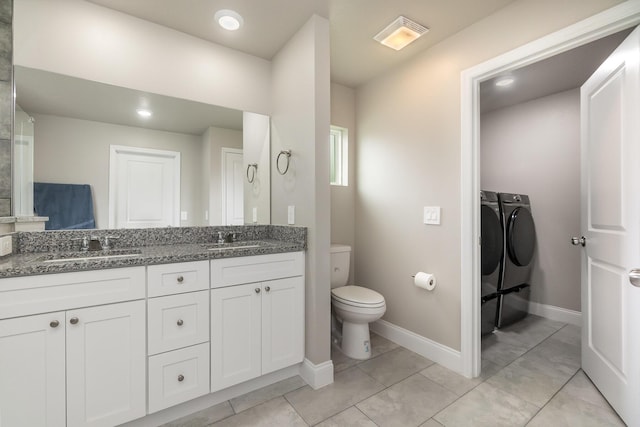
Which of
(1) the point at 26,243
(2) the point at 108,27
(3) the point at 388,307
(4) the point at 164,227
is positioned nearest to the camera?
(1) the point at 26,243

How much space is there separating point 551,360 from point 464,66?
2.31 meters

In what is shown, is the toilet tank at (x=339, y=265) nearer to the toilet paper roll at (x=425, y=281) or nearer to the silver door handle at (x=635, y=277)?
the toilet paper roll at (x=425, y=281)

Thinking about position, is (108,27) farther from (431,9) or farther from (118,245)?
(431,9)

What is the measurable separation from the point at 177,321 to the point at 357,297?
1.28 meters

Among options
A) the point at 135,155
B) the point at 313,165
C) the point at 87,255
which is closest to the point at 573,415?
the point at 313,165

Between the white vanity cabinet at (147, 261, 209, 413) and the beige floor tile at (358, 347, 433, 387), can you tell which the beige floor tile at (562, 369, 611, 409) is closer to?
the beige floor tile at (358, 347, 433, 387)

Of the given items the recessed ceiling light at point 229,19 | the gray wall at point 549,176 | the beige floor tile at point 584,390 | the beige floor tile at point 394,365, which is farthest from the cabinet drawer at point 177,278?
the gray wall at point 549,176

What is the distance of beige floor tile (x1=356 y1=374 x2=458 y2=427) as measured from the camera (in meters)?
1.58

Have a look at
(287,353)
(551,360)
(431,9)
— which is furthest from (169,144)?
(551,360)

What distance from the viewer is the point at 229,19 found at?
1882 mm

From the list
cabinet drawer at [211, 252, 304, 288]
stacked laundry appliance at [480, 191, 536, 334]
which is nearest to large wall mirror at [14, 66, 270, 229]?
cabinet drawer at [211, 252, 304, 288]

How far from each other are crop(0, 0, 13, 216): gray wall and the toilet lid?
2.10 metres

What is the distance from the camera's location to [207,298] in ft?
5.27

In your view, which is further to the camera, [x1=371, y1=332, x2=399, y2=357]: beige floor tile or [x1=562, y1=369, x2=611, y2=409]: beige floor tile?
[x1=371, y1=332, x2=399, y2=357]: beige floor tile
